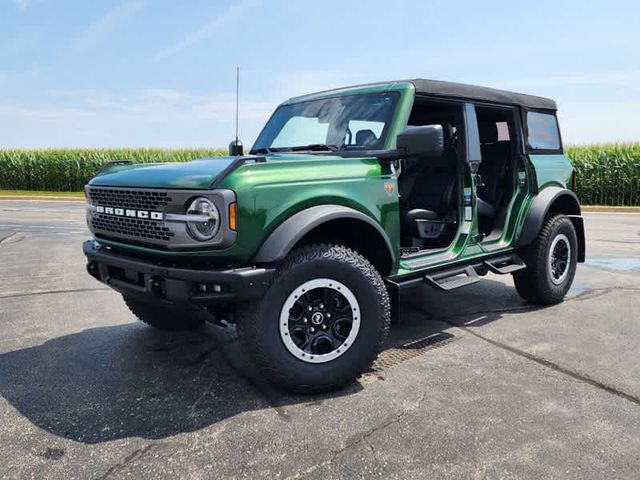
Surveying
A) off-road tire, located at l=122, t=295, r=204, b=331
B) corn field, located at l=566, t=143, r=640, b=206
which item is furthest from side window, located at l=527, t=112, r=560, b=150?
corn field, located at l=566, t=143, r=640, b=206

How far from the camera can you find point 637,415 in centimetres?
291

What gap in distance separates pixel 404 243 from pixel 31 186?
2830 centimetres

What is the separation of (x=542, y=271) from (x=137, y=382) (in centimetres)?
380

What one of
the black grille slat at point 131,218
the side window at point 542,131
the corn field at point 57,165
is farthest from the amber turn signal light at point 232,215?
the corn field at point 57,165

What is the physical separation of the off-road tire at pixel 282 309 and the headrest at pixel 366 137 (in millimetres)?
960

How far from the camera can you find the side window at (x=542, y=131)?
527 cm

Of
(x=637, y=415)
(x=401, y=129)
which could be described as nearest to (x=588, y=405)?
(x=637, y=415)

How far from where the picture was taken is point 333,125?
13.9 ft

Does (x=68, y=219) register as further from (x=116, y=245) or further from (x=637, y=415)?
(x=637, y=415)

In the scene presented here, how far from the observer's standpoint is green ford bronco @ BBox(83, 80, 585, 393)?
9.62 feet

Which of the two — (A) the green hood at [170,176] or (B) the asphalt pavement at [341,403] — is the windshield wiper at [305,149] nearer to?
(A) the green hood at [170,176]

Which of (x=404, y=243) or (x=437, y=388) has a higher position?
(x=404, y=243)

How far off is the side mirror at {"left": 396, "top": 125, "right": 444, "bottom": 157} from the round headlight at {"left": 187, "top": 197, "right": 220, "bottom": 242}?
1.40 m

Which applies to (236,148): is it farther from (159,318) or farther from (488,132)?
(488,132)
